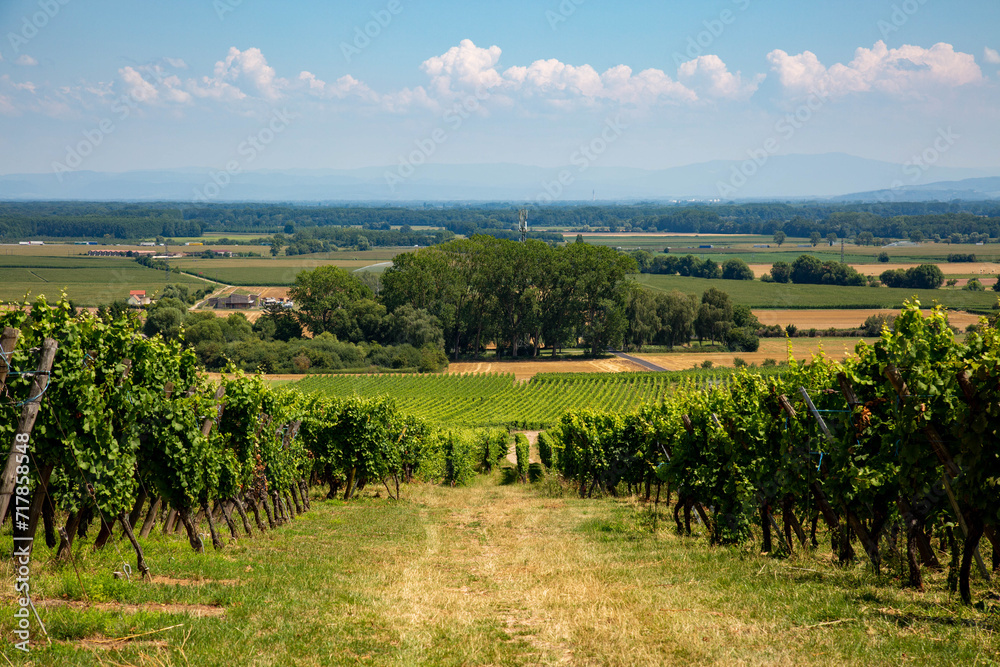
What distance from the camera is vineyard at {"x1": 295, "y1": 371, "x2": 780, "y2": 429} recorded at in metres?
54.3

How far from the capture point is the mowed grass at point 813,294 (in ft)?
288

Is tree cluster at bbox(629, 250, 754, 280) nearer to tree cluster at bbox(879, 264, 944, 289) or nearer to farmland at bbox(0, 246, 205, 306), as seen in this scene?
tree cluster at bbox(879, 264, 944, 289)

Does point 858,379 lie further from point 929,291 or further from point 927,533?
point 929,291

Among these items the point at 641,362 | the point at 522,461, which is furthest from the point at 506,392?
the point at 522,461

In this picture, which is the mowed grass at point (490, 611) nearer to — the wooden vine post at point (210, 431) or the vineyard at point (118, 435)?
the wooden vine post at point (210, 431)

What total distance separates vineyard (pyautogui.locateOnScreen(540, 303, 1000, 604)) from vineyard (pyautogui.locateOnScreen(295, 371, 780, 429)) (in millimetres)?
37574

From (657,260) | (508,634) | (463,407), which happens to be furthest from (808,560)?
(657,260)

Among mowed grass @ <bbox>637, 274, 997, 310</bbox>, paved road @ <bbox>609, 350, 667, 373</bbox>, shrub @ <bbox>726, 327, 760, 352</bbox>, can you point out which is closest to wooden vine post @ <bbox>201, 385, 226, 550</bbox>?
paved road @ <bbox>609, 350, 667, 373</bbox>

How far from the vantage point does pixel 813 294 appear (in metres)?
114

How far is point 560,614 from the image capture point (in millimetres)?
7160

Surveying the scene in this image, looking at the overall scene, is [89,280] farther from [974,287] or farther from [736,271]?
[974,287]

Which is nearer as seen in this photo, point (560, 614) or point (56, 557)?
point (560, 614)

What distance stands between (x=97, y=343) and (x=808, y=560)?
921cm

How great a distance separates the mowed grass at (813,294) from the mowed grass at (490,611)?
272 ft
